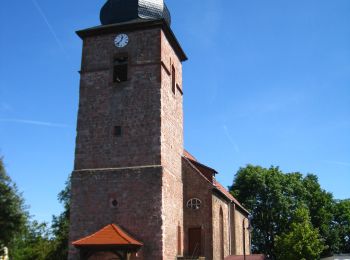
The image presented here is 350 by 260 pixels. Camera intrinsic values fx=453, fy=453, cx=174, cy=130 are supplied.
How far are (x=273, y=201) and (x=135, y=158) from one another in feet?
80.3

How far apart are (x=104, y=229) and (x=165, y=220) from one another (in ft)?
9.30

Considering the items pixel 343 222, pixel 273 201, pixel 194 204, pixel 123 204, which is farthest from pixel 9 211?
pixel 343 222

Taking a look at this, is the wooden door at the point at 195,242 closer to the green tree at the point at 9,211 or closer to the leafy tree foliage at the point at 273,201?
the green tree at the point at 9,211

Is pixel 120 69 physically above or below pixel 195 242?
above

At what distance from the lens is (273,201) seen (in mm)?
43250

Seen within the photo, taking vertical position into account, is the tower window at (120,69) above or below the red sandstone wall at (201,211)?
above

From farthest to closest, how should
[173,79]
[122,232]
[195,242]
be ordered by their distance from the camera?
1. [173,79]
2. [195,242]
3. [122,232]

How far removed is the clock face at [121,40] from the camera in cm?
2417

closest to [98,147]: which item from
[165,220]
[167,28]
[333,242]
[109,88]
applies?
[109,88]

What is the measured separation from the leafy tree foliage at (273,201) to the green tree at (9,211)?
2512cm

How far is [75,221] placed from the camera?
21938mm

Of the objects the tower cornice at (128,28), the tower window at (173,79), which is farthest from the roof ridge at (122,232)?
the tower cornice at (128,28)

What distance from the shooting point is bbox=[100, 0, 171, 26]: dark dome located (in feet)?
81.0

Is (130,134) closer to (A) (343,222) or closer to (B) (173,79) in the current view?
(B) (173,79)
